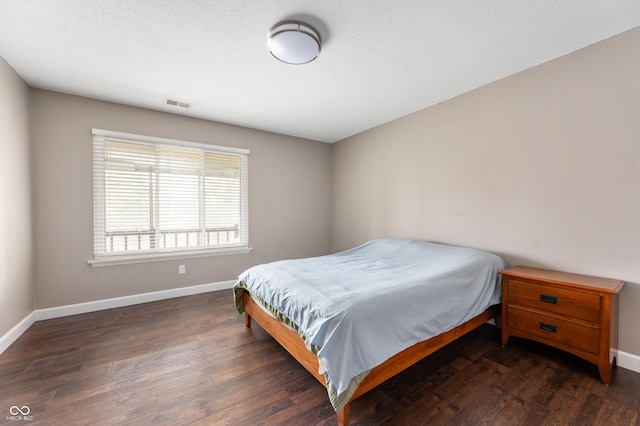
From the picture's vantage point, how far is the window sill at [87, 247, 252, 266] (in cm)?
302

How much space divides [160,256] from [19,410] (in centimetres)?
193

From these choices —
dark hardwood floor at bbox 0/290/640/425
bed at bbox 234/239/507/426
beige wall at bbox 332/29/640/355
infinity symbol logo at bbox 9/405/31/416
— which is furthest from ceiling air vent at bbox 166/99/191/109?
infinity symbol logo at bbox 9/405/31/416

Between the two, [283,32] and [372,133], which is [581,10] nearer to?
[283,32]

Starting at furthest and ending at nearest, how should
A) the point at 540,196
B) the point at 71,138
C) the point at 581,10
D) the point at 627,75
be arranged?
the point at 71,138 → the point at 540,196 → the point at 627,75 → the point at 581,10

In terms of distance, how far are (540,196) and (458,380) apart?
69.4 inches

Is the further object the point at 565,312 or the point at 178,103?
the point at 178,103

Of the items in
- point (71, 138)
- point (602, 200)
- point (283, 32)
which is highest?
point (283, 32)

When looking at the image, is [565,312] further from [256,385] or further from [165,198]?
[165,198]

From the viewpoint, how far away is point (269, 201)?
13.8 ft

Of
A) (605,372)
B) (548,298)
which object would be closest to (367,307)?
(548,298)

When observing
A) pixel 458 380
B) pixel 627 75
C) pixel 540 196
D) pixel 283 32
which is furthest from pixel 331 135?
pixel 458 380

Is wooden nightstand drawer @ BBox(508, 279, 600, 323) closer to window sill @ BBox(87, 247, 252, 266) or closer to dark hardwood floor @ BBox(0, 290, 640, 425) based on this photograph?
dark hardwood floor @ BBox(0, 290, 640, 425)

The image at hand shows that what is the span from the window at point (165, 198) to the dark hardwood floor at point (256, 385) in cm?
110

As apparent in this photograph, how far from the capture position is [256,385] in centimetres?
177
